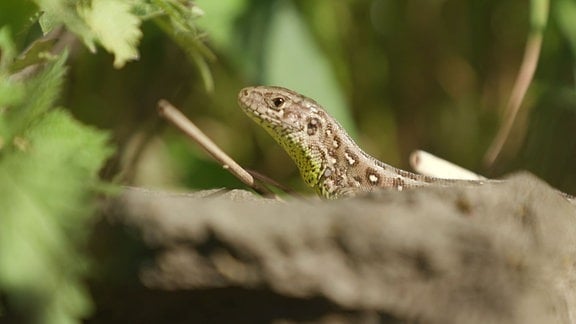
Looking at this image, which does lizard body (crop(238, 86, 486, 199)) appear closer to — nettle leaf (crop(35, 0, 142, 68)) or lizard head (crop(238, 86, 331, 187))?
lizard head (crop(238, 86, 331, 187))

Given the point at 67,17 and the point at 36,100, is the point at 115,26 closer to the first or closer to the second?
the point at 67,17

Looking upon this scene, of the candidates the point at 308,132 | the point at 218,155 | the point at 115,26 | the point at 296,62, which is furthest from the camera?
the point at 296,62

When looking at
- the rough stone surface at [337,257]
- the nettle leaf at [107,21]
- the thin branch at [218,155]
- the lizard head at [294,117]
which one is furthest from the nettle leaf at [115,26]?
the lizard head at [294,117]

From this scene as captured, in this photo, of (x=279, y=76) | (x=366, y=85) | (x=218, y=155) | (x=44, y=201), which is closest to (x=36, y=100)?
(x=44, y=201)

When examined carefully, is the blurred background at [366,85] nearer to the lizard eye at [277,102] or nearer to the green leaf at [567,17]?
the green leaf at [567,17]

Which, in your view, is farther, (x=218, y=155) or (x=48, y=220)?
(x=218, y=155)

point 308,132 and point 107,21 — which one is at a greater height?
point 107,21
